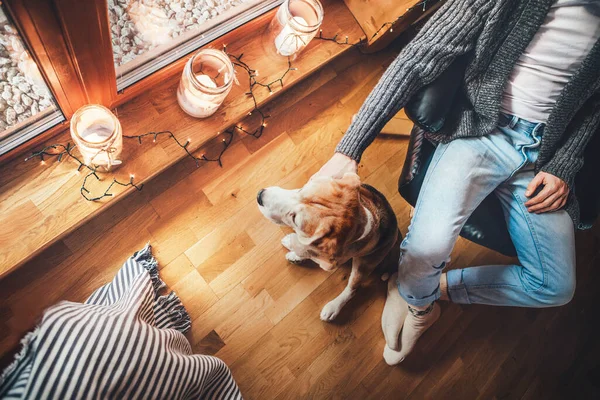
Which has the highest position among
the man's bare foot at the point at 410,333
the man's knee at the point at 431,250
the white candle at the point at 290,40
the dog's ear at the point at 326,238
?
the white candle at the point at 290,40

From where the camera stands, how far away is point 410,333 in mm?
1761

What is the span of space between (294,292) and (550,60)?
130 cm

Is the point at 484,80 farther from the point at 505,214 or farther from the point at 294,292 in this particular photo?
the point at 294,292

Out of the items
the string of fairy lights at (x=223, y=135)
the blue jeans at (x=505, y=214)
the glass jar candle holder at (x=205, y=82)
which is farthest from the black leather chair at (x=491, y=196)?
the glass jar candle holder at (x=205, y=82)

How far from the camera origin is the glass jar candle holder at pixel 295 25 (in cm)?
163

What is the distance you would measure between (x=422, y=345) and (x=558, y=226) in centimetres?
84

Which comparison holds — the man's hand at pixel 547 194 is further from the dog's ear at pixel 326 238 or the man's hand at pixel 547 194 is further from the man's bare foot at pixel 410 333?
the dog's ear at pixel 326 238

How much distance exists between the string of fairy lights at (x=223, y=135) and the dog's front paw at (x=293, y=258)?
0.50 meters

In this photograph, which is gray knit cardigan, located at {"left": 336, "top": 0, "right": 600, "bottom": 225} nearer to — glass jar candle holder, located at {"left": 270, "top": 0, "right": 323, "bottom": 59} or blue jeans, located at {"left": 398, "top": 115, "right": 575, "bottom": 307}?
blue jeans, located at {"left": 398, "top": 115, "right": 575, "bottom": 307}

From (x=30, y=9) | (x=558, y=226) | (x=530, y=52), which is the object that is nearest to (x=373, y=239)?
(x=558, y=226)

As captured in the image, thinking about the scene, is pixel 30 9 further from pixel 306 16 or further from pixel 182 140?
pixel 306 16

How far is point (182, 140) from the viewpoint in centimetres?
167

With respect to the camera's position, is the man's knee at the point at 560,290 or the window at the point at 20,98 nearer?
the window at the point at 20,98

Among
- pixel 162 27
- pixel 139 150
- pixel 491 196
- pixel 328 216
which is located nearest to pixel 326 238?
pixel 328 216
